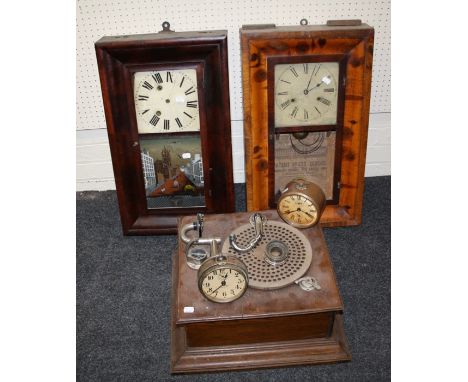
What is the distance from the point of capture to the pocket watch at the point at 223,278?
170 cm

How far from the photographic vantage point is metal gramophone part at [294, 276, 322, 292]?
5.90 ft

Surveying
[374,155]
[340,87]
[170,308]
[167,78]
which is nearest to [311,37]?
[340,87]

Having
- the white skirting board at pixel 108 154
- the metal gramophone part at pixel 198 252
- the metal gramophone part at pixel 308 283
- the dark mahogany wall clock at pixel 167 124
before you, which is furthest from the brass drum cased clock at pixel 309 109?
the metal gramophone part at pixel 308 283

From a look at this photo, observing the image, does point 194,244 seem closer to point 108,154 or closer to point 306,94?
point 306,94

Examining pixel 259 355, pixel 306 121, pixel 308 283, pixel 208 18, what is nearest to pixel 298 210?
pixel 308 283

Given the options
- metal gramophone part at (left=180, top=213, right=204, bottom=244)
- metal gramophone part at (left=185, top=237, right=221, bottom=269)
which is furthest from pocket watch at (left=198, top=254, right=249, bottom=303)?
metal gramophone part at (left=180, top=213, right=204, bottom=244)

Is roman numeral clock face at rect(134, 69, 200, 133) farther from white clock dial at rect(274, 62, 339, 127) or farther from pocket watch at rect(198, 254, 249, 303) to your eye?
pocket watch at rect(198, 254, 249, 303)

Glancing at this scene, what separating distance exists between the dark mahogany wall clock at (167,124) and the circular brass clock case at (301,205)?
1.42 feet

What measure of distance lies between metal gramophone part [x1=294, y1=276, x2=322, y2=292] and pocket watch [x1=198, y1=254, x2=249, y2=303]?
0.74ft

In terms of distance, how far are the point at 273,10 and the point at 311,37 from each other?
1.28ft

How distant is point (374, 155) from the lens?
294 cm

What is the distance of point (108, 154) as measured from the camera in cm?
288

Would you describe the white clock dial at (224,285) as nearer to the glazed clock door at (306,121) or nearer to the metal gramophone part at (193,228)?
the metal gramophone part at (193,228)

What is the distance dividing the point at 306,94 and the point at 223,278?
101cm
